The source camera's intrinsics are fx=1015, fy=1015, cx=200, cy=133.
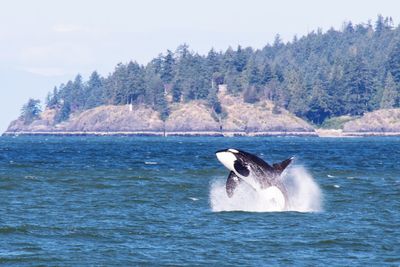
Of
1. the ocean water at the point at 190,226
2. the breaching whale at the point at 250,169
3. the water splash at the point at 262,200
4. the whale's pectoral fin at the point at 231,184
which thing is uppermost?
the breaching whale at the point at 250,169

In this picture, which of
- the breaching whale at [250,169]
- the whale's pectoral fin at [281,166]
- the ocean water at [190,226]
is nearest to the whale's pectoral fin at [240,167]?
the breaching whale at [250,169]

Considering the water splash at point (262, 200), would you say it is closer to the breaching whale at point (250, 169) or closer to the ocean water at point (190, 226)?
the ocean water at point (190, 226)

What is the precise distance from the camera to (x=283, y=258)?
29547mm

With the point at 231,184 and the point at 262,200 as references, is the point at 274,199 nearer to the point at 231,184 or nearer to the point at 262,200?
the point at 262,200

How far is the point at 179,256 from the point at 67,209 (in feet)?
41.7

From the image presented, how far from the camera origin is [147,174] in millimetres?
68750

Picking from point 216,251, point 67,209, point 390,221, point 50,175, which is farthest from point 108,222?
point 50,175

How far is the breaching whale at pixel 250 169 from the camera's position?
3706cm

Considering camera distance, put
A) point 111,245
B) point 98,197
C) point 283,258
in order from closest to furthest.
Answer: point 283,258 < point 111,245 < point 98,197

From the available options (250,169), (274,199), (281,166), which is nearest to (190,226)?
(250,169)

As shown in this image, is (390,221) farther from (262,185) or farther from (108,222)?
(108,222)

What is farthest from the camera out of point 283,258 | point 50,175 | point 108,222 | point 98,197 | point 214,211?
point 50,175

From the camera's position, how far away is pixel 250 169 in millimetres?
37219

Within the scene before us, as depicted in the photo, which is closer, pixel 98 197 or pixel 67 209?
pixel 67 209
